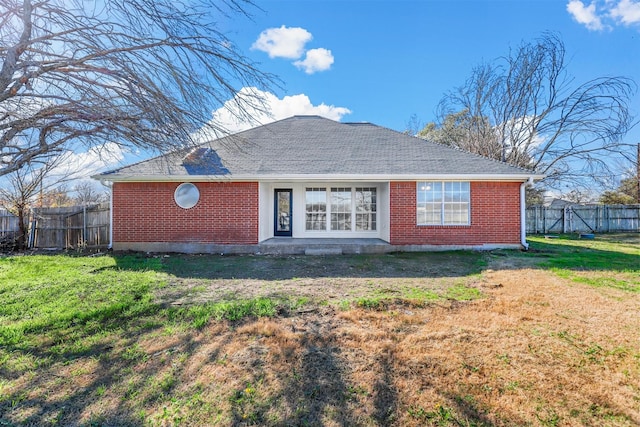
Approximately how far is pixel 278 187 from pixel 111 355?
8932mm

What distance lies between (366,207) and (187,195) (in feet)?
21.5

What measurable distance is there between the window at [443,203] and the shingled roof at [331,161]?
0.55m

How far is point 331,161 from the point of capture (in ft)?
35.9

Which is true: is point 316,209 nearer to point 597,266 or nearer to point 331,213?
point 331,213

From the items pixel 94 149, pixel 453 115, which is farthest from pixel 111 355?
pixel 453 115

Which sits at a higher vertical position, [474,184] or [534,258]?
[474,184]

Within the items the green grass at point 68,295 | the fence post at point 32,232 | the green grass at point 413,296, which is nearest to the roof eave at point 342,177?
the green grass at point 68,295

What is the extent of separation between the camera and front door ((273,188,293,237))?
11891mm

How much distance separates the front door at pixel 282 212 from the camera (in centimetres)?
1189

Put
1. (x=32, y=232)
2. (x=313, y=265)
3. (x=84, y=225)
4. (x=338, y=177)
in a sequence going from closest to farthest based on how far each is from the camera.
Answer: (x=313, y=265)
(x=338, y=177)
(x=84, y=225)
(x=32, y=232)

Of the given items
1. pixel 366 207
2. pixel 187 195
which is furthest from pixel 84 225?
pixel 366 207

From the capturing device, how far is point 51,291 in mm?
5590

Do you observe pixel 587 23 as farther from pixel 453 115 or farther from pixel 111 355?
pixel 111 355

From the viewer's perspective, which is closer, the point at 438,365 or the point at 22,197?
the point at 438,365
